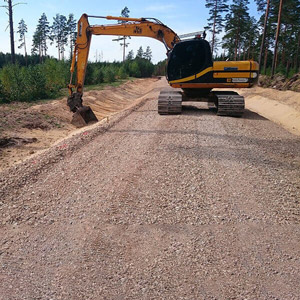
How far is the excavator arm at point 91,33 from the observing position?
A: 1132cm

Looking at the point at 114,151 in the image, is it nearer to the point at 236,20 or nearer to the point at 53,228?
the point at 53,228

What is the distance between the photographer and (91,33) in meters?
11.5

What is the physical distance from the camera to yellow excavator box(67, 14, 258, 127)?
11.5 m

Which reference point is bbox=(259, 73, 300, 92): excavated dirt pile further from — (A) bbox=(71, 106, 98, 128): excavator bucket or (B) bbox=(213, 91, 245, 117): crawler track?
(A) bbox=(71, 106, 98, 128): excavator bucket

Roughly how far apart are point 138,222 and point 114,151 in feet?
10.2

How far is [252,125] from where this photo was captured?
10414 mm

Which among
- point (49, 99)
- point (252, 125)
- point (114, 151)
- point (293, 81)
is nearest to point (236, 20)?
point (293, 81)

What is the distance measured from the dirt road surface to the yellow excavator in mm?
4917

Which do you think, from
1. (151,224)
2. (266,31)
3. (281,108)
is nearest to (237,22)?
(266,31)

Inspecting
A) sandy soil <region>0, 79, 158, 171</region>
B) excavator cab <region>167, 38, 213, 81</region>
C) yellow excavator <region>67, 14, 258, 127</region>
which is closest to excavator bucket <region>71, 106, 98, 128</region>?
yellow excavator <region>67, 14, 258, 127</region>

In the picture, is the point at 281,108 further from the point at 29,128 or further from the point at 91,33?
the point at 29,128

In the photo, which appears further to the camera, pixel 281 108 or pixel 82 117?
pixel 281 108

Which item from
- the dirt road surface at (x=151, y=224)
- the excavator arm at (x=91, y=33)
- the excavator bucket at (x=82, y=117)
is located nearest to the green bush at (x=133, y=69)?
the excavator arm at (x=91, y=33)

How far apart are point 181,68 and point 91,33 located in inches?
141
